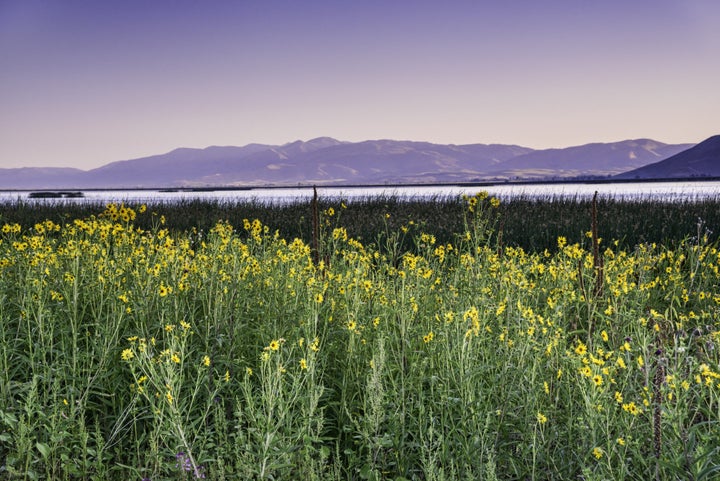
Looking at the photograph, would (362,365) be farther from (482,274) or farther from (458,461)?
(482,274)

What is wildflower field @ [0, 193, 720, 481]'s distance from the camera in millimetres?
3316

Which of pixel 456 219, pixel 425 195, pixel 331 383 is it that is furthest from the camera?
pixel 425 195

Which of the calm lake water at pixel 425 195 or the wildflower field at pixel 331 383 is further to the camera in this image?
the calm lake water at pixel 425 195

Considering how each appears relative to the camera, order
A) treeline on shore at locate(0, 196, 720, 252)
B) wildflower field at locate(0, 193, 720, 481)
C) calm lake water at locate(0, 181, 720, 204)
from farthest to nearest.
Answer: calm lake water at locate(0, 181, 720, 204) → treeline on shore at locate(0, 196, 720, 252) → wildflower field at locate(0, 193, 720, 481)

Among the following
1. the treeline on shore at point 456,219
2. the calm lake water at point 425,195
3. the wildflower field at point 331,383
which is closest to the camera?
the wildflower field at point 331,383

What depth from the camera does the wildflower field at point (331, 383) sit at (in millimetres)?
3316

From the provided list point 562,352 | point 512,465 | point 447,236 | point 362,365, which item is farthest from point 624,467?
point 447,236

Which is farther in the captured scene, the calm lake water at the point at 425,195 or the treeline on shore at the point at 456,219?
the calm lake water at the point at 425,195

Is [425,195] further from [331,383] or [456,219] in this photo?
[331,383]

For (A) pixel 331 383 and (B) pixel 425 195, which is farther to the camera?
(B) pixel 425 195

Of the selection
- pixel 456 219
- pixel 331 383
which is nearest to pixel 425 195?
pixel 456 219

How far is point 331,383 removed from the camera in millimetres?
4898

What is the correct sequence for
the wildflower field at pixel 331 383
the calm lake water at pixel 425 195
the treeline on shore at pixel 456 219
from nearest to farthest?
the wildflower field at pixel 331 383 → the treeline on shore at pixel 456 219 → the calm lake water at pixel 425 195

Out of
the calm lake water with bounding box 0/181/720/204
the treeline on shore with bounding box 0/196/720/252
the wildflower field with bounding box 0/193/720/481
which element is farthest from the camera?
the calm lake water with bounding box 0/181/720/204
